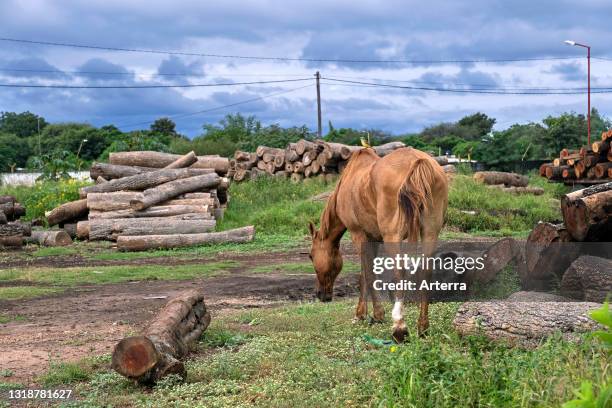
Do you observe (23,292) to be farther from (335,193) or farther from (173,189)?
(173,189)

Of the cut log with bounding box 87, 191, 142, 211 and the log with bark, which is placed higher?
the log with bark

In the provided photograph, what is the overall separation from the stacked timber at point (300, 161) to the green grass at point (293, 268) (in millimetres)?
11207

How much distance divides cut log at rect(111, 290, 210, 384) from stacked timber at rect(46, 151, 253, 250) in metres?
11.6

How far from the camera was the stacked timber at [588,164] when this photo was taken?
2322 cm

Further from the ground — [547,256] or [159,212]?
[547,256]

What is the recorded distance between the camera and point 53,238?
67.5 ft

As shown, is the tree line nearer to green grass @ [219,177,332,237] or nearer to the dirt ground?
green grass @ [219,177,332,237]

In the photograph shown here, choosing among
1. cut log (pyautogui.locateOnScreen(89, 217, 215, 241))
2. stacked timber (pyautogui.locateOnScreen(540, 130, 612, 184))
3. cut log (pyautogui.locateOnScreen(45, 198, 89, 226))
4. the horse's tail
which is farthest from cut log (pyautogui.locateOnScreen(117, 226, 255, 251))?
the horse's tail

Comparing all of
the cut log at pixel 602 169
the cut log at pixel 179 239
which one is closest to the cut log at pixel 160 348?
the cut log at pixel 179 239

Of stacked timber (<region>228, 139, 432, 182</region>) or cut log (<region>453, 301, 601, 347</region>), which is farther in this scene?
stacked timber (<region>228, 139, 432, 182</region>)

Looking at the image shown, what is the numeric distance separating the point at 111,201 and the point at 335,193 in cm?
1361

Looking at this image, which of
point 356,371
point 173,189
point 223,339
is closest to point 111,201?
point 173,189

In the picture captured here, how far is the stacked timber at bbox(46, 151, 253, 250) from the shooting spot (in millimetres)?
19719

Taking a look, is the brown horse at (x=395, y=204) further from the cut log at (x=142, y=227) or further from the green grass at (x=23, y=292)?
the cut log at (x=142, y=227)
